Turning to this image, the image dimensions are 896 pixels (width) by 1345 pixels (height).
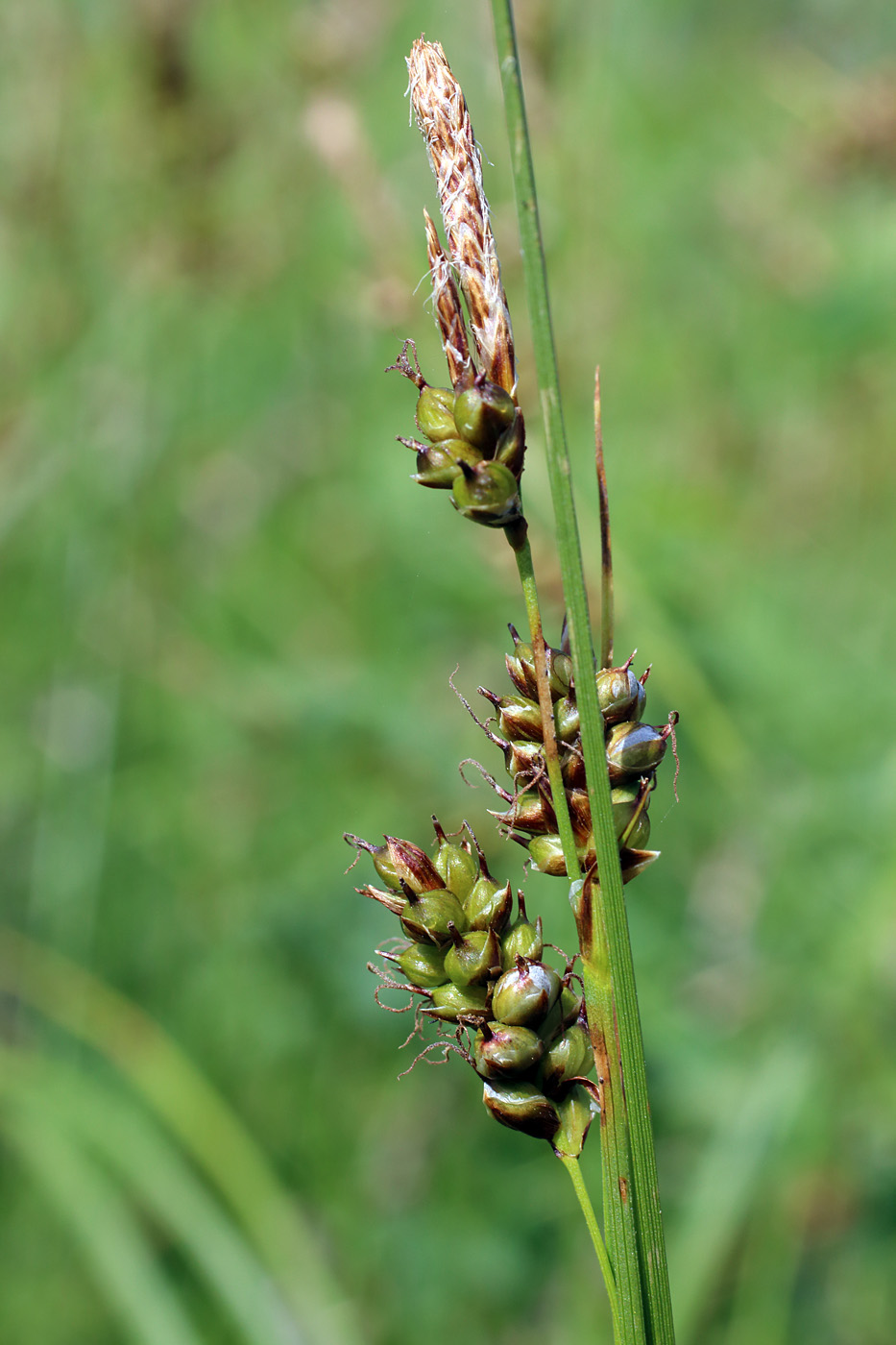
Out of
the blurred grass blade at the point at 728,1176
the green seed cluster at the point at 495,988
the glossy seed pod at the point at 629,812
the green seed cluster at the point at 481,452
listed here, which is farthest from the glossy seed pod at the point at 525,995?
the blurred grass blade at the point at 728,1176

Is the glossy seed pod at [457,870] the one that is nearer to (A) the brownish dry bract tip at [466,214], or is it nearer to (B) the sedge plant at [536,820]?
(B) the sedge plant at [536,820]

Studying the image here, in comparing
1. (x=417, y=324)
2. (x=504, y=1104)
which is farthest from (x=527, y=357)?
(x=504, y=1104)

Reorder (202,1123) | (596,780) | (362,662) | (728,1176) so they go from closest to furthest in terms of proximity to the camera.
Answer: (596,780), (728,1176), (202,1123), (362,662)

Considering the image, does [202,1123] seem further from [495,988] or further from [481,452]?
[481,452]

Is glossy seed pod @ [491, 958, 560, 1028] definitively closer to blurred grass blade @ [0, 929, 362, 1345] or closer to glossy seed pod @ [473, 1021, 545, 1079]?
glossy seed pod @ [473, 1021, 545, 1079]

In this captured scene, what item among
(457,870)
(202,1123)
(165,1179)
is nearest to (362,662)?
(202,1123)

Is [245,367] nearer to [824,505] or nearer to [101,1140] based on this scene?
[824,505]
